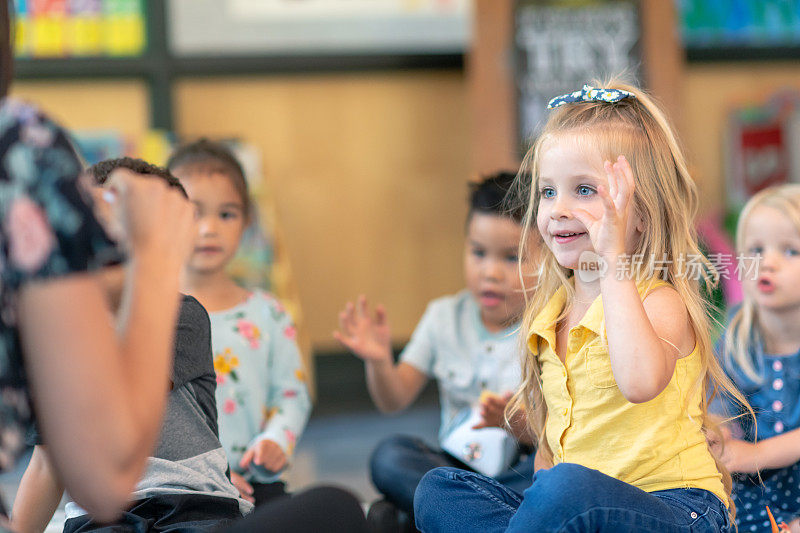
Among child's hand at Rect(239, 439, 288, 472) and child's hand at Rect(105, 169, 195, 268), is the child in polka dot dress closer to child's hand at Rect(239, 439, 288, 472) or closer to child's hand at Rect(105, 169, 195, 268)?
child's hand at Rect(239, 439, 288, 472)

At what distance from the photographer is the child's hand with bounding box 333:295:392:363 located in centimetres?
158

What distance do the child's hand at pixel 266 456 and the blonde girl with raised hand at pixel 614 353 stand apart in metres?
0.32


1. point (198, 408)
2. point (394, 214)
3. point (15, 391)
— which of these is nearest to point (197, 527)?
point (198, 408)

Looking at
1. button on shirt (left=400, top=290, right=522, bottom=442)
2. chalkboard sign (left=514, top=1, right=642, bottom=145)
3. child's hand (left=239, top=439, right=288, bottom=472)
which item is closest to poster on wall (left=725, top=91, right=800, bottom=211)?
chalkboard sign (left=514, top=1, right=642, bottom=145)

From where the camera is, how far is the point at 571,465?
40.0 inches

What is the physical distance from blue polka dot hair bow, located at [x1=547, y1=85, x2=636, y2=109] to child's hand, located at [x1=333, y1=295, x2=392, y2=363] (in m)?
0.51

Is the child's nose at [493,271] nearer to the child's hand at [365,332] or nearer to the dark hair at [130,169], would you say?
the child's hand at [365,332]

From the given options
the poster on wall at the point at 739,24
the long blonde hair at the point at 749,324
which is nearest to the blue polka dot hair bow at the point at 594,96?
the long blonde hair at the point at 749,324

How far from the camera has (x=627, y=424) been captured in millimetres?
1133

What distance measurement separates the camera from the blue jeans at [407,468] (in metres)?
1.54

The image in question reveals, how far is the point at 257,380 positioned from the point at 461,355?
0.43m

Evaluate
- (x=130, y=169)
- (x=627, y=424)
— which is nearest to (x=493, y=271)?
(x=627, y=424)

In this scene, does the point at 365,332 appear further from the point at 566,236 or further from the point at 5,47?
the point at 5,47

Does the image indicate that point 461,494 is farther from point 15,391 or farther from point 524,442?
point 15,391
